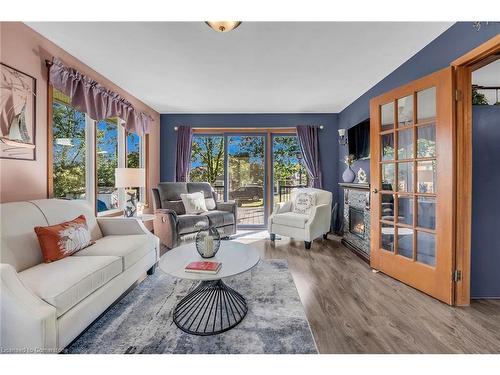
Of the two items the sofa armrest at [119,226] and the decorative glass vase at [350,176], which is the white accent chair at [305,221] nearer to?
the decorative glass vase at [350,176]

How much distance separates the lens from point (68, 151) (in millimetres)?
2611

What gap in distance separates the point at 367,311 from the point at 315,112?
3.72 metres

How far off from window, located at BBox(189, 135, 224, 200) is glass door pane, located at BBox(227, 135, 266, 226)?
0.19 metres

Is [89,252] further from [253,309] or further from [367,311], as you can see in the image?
[367,311]

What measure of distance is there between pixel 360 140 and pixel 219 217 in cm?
250

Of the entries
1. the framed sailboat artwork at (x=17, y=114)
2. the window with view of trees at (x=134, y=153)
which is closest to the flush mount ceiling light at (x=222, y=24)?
the framed sailboat artwork at (x=17, y=114)

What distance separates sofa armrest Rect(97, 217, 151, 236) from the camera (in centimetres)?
246

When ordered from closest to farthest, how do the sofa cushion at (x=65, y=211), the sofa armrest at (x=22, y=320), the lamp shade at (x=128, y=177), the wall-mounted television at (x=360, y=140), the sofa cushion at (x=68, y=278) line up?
the sofa armrest at (x=22, y=320), the sofa cushion at (x=68, y=278), the sofa cushion at (x=65, y=211), the lamp shade at (x=128, y=177), the wall-mounted television at (x=360, y=140)

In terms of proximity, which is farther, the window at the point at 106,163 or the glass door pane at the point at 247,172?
the glass door pane at the point at 247,172

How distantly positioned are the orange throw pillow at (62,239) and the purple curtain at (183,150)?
268 centimetres

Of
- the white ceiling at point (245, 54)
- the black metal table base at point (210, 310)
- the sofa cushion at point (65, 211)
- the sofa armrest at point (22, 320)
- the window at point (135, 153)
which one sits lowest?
the black metal table base at point (210, 310)

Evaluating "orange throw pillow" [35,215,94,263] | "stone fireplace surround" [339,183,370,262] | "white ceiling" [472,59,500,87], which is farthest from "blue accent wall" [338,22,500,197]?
"orange throw pillow" [35,215,94,263]

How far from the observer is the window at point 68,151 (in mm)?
2424
